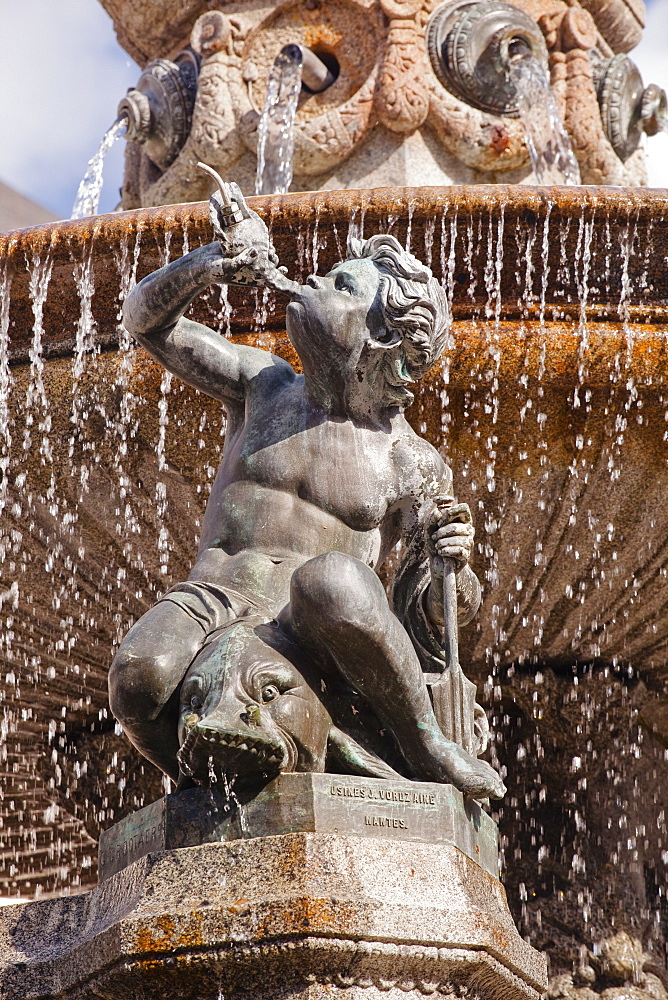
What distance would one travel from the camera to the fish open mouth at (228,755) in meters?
2.82

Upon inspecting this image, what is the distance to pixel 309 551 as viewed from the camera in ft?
11.2

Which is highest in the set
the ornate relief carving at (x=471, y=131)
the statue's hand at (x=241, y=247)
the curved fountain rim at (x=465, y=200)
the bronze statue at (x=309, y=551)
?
the ornate relief carving at (x=471, y=131)

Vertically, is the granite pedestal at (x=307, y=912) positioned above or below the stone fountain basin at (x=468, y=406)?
below

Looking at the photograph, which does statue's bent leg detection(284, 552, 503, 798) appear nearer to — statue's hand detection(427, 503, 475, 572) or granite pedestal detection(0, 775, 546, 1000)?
granite pedestal detection(0, 775, 546, 1000)

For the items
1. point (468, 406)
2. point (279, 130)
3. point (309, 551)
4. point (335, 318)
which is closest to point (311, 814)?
point (309, 551)

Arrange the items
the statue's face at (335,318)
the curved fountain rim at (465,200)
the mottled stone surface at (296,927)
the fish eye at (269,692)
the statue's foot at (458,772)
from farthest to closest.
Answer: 1. the curved fountain rim at (465,200)
2. the statue's face at (335,318)
3. the statue's foot at (458,772)
4. the fish eye at (269,692)
5. the mottled stone surface at (296,927)

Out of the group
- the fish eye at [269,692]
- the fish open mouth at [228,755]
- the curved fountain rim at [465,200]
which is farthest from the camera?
the curved fountain rim at [465,200]

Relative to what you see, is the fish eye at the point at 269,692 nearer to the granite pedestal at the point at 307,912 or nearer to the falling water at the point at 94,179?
the granite pedestal at the point at 307,912

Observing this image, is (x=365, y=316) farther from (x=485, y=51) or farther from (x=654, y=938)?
(x=485, y=51)

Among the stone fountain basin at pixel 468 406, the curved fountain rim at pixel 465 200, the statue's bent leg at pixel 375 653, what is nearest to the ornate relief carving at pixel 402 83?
the stone fountain basin at pixel 468 406

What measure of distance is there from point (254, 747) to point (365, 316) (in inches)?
49.7

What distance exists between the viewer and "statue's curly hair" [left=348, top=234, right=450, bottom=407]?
3.51m

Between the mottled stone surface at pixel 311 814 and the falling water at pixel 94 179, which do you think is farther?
the falling water at pixel 94 179

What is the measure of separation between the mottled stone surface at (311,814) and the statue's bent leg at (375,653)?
105 mm
